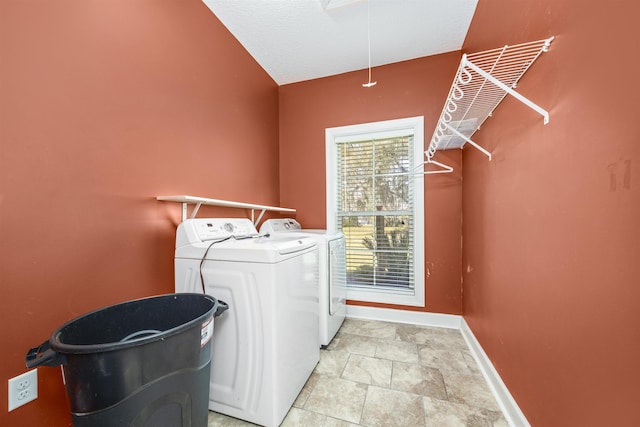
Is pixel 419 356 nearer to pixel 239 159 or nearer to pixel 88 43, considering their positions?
pixel 239 159

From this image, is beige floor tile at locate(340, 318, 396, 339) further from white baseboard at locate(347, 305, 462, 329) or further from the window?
the window


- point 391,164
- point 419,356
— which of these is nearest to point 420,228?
point 391,164

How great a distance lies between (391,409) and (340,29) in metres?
2.82

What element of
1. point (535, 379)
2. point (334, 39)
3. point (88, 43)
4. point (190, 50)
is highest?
point (334, 39)

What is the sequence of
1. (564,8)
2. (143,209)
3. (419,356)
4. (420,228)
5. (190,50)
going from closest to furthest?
1. (564,8)
2. (143,209)
3. (190,50)
4. (419,356)
5. (420,228)

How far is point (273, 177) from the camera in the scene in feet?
8.84

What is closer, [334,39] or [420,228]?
[334,39]

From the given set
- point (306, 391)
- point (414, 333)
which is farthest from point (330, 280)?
point (414, 333)

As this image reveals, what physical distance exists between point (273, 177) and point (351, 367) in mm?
2008

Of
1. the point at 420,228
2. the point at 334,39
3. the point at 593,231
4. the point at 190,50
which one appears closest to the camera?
the point at 593,231

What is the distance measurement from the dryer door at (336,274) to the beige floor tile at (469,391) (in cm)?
91

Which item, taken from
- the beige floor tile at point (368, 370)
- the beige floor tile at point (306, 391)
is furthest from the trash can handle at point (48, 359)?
the beige floor tile at point (368, 370)

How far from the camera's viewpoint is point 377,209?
261 cm

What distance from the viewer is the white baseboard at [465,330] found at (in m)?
1.19
